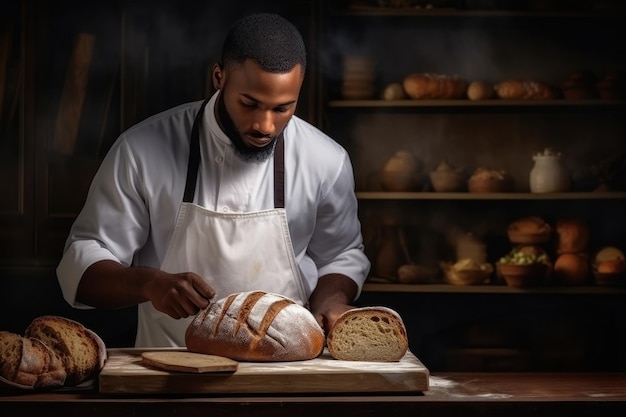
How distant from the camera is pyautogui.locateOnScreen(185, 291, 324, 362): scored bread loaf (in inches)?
83.7

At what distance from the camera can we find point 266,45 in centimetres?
238

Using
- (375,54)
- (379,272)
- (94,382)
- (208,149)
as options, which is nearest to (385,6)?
(375,54)

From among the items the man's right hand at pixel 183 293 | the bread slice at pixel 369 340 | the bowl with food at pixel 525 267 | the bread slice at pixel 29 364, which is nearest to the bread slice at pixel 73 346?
the bread slice at pixel 29 364

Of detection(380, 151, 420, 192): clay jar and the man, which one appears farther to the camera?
detection(380, 151, 420, 192): clay jar

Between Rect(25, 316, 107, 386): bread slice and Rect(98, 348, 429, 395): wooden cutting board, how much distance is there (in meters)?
0.04

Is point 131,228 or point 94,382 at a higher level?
point 131,228

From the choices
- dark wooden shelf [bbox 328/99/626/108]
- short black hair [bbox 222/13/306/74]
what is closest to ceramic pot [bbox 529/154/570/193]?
dark wooden shelf [bbox 328/99/626/108]

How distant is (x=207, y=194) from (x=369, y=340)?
0.72m

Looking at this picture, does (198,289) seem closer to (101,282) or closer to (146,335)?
(101,282)

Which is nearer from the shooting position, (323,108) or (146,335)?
(146,335)

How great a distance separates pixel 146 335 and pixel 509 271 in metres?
2.00

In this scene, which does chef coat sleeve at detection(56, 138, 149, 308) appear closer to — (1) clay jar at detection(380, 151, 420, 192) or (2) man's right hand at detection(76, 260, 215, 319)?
(2) man's right hand at detection(76, 260, 215, 319)

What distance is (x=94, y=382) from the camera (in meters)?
2.06
